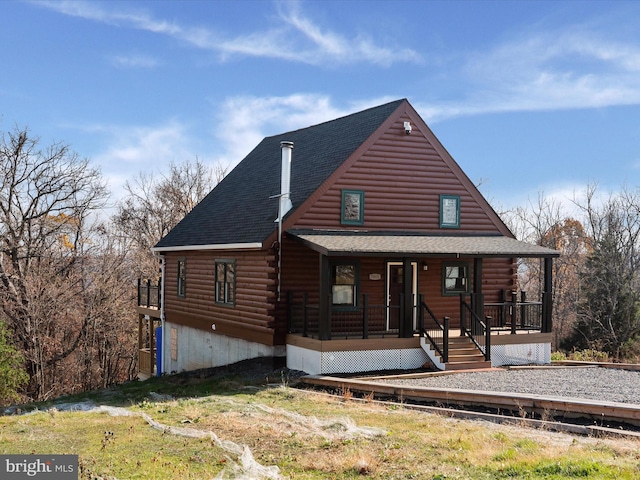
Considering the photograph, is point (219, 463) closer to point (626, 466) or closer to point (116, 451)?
point (116, 451)

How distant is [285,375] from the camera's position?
18625mm

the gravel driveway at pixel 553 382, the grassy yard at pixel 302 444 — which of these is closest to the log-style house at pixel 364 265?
the gravel driveway at pixel 553 382

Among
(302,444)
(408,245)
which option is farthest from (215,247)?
(302,444)

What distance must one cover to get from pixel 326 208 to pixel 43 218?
19.9 metres

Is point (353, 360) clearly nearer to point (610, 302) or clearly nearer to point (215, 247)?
point (215, 247)

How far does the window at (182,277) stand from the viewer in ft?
85.7

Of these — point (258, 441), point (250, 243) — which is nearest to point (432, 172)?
point (250, 243)

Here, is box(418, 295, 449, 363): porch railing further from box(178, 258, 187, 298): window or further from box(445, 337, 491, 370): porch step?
box(178, 258, 187, 298): window

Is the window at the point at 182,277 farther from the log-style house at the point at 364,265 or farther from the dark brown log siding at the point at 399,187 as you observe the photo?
the dark brown log siding at the point at 399,187

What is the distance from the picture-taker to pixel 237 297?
21922 millimetres

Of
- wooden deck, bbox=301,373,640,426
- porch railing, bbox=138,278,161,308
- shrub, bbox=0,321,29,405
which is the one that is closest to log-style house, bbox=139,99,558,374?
wooden deck, bbox=301,373,640,426

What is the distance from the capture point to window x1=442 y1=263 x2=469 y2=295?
2238cm

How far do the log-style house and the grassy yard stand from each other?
16.2 ft

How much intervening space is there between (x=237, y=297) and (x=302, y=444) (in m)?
11.8
